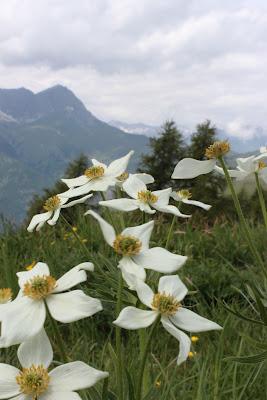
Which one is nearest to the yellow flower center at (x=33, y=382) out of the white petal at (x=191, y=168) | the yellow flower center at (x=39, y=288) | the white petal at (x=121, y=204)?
the yellow flower center at (x=39, y=288)

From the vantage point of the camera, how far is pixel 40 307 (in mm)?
830

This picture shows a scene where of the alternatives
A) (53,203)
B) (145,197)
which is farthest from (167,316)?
(53,203)

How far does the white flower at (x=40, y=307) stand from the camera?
78 centimetres

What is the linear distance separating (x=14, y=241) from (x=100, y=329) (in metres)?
1.57

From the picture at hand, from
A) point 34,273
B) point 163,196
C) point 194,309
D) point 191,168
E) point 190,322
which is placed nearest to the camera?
point 190,322

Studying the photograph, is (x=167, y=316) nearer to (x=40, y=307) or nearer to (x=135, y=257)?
(x=135, y=257)

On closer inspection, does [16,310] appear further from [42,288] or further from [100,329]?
[100,329]

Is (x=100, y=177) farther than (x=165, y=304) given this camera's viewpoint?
Yes

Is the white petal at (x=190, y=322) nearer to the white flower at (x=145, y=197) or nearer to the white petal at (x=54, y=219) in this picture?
the white flower at (x=145, y=197)

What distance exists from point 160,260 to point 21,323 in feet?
0.89

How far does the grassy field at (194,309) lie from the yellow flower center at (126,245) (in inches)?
8.5

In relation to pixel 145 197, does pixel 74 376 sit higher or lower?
lower

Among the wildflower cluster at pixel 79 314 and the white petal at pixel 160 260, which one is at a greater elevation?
the white petal at pixel 160 260

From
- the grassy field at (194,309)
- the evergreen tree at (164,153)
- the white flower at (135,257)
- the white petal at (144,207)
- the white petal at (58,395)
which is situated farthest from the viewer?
the evergreen tree at (164,153)
